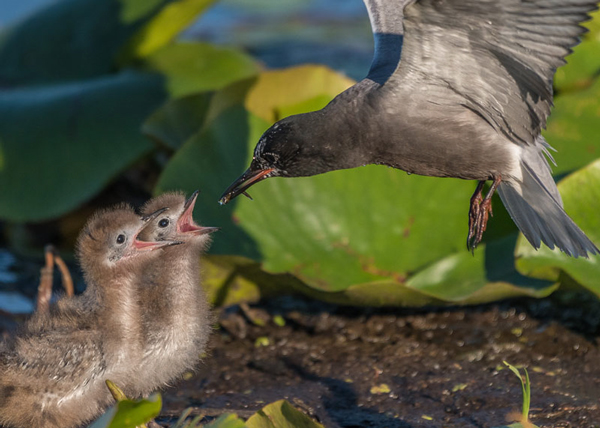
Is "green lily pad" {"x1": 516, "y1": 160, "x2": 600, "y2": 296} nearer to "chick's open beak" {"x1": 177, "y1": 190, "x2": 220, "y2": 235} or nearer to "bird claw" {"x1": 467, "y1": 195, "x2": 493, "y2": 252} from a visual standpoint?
"bird claw" {"x1": 467, "y1": 195, "x2": 493, "y2": 252}

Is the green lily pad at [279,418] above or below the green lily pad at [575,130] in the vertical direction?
below

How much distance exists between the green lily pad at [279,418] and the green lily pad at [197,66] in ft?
11.5

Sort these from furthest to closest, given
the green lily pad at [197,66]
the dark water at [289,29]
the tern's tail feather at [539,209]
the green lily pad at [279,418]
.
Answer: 1. the dark water at [289,29]
2. the green lily pad at [197,66]
3. the tern's tail feather at [539,209]
4. the green lily pad at [279,418]

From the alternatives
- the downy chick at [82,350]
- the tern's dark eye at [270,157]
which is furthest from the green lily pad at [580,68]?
the downy chick at [82,350]

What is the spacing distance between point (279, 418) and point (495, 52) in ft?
5.65

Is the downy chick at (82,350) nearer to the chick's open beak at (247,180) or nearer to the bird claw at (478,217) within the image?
the chick's open beak at (247,180)

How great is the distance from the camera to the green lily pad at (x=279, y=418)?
351 cm

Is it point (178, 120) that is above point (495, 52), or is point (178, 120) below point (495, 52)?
below

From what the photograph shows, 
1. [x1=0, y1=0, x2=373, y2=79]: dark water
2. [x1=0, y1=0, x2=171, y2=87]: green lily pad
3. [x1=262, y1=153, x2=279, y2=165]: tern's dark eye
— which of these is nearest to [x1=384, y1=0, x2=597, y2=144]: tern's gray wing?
[x1=262, y1=153, x2=279, y2=165]: tern's dark eye

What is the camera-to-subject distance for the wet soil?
4324mm

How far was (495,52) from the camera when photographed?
3.91m

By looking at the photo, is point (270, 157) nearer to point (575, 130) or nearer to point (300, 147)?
point (300, 147)

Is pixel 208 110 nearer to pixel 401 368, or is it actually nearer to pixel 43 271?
pixel 43 271

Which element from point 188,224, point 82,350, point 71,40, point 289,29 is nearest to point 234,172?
point 188,224
